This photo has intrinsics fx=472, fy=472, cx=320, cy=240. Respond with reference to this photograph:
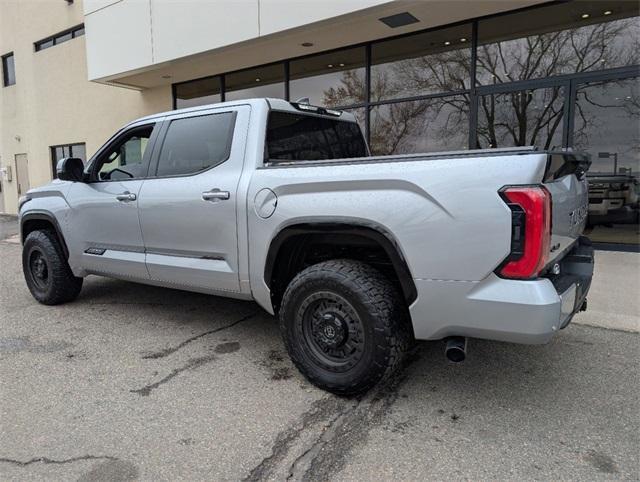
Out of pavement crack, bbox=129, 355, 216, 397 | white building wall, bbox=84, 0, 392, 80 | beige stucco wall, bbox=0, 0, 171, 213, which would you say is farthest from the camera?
beige stucco wall, bbox=0, 0, 171, 213

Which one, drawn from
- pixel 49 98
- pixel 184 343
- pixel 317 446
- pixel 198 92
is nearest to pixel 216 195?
pixel 184 343

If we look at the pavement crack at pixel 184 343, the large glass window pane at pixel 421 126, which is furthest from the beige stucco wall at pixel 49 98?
the pavement crack at pixel 184 343

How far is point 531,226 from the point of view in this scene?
88.7 inches

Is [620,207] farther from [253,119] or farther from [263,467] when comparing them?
[263,467]

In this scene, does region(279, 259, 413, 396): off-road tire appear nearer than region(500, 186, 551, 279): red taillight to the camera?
No

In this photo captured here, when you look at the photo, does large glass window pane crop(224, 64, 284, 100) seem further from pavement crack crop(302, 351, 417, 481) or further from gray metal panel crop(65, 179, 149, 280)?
pavement crack crop(302, 351, 417, 481)

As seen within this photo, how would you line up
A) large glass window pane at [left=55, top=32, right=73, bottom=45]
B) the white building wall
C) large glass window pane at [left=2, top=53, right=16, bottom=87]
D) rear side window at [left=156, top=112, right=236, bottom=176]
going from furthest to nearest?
large glass window pane at [left=2, top=53, right=16, bottom=87]
large glass window pane at [left=55, top=32, right=73, bottom=45]
the white building wall
rear side window at [left=156, top=112, right=236, bottom=176]

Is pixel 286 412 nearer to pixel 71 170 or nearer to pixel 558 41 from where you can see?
pixel 71 170

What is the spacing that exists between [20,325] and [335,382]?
11.0 ft

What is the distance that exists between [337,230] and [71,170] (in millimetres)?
2940

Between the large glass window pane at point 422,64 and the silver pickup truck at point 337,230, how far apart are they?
14.0 feet

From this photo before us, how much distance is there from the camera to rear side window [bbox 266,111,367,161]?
3.65 metres

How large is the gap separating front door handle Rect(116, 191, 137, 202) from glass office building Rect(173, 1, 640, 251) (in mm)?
5637

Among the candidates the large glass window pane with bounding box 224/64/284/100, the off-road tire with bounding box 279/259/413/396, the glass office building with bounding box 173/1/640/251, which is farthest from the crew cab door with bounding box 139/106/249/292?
the large glass window pane with bounding box 224/64/284/100
